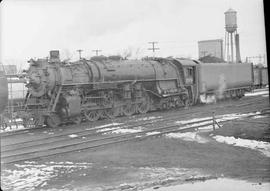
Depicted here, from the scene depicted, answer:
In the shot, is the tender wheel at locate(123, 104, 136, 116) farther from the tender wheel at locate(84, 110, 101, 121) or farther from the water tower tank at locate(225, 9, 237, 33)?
the water tower tank at locate(225, 9, 237, 33)

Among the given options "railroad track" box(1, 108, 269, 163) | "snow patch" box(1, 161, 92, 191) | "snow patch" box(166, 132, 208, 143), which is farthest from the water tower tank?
"railroad track" box(1, 108, 269, 163)

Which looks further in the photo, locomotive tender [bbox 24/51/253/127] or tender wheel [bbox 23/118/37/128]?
locomotive tender [bbox 24/51/253/127]

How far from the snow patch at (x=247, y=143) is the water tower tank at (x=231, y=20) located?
163 centimetres

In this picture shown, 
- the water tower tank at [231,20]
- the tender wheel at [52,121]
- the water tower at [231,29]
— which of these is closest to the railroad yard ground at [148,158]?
the water tower at [231,29]

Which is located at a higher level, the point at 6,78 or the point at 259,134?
the point at 6,78

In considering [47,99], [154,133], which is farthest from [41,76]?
[154,133]

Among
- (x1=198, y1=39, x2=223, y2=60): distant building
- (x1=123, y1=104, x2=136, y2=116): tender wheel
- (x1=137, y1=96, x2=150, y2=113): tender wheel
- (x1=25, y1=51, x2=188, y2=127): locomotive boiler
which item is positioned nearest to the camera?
(x1=198, y1=39, x2=223, y2=60): distant building

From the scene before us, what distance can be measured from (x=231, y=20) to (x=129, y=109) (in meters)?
6.98

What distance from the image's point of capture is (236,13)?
14.3 feet

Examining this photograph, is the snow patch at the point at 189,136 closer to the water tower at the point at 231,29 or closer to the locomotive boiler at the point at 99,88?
the water tower at the point at 231,29

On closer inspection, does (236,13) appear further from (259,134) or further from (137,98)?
(137,98)

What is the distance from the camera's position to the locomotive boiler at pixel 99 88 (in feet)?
32.4

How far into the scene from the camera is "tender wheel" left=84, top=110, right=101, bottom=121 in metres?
10.3

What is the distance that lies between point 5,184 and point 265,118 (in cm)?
375
